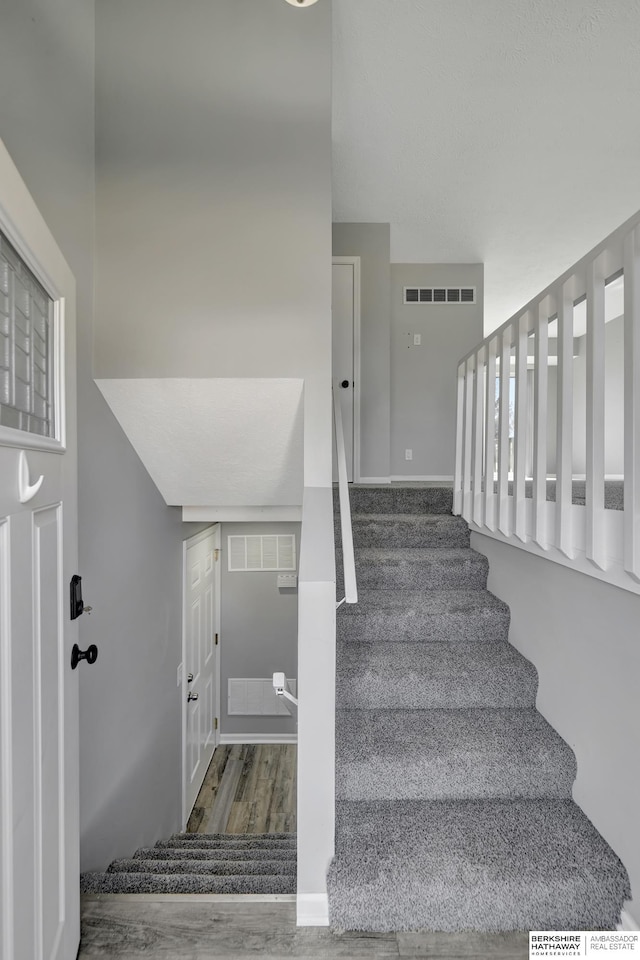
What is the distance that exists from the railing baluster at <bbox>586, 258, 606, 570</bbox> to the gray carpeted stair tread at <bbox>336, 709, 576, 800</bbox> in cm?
82

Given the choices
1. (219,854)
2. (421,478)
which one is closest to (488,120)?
(421,478)

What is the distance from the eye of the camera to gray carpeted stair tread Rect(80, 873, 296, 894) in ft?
5.59

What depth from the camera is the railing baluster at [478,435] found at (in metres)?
2.68

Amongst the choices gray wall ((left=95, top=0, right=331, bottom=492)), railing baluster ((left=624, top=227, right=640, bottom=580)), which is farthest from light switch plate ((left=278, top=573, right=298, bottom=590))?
railing baluster ((left=624, top=227, right=640, bottom=580))

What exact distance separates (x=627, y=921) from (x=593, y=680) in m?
0.64

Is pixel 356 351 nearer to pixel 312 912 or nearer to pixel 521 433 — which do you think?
pixel 521 433

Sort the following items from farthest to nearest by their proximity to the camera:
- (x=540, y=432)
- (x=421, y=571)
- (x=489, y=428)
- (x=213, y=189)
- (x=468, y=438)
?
(x=468, y=438) < (x=421, y=571) < (x=489, y=428) < (x=213, y=189) < (x=540, y=432)

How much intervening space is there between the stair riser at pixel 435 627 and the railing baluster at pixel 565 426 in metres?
0.82

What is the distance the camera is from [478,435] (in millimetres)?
2705

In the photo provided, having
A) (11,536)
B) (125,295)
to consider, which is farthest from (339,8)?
(11,536)

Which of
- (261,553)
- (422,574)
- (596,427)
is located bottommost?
(261,553)

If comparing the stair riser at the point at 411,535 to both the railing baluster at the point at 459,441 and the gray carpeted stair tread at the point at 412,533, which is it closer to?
the gray carpeted stair tread at the point at 412,533

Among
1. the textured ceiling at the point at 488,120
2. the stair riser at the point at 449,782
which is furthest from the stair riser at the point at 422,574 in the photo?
the textured ceiling at the point at 488,120

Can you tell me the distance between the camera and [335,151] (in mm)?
3262
